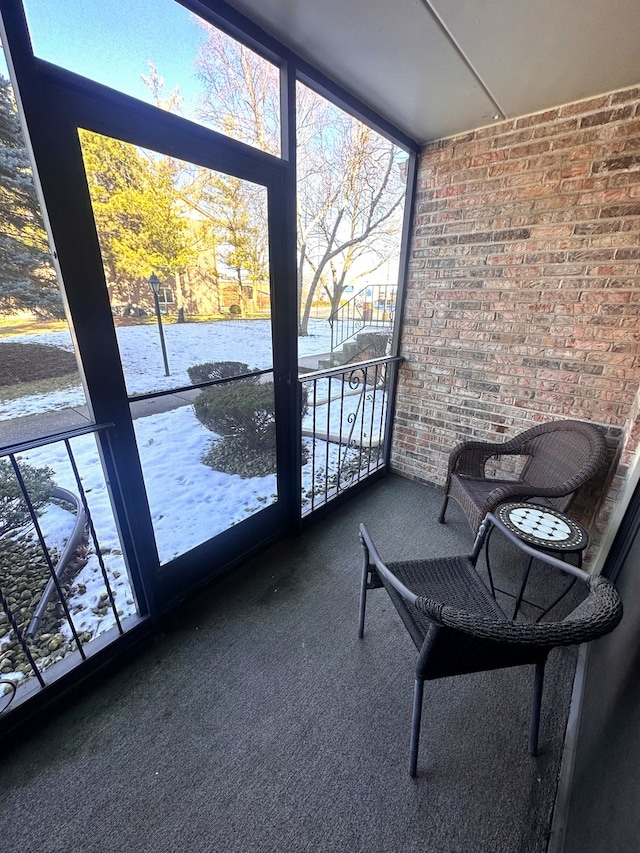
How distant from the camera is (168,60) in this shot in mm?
1237

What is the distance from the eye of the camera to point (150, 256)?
4.33ft

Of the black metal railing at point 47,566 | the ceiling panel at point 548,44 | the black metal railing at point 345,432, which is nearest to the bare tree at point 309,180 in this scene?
the black metal railing at point 345,432

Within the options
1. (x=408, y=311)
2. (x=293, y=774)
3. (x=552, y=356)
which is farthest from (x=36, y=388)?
(x=552, y=356)

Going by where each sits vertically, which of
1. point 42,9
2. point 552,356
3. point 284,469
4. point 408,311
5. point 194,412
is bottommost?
point 284,469

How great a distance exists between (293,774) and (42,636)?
1254 millimetres

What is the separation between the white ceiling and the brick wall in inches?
9.8

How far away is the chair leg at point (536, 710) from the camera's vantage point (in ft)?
3.79

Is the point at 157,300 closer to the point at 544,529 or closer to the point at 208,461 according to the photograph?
the point at 208,461

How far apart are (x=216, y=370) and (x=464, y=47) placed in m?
1.75

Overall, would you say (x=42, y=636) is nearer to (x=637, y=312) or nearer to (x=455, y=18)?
(x=455, y=18)

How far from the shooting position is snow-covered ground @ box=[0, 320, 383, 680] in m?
1.32

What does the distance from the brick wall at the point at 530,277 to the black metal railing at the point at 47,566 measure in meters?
2.30

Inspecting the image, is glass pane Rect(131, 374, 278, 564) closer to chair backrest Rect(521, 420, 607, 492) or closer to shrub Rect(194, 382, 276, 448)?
shrub Rect(194, 382, 276, 448)

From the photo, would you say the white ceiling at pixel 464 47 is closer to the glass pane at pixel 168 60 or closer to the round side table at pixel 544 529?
the glass pane at pixel 168 60
